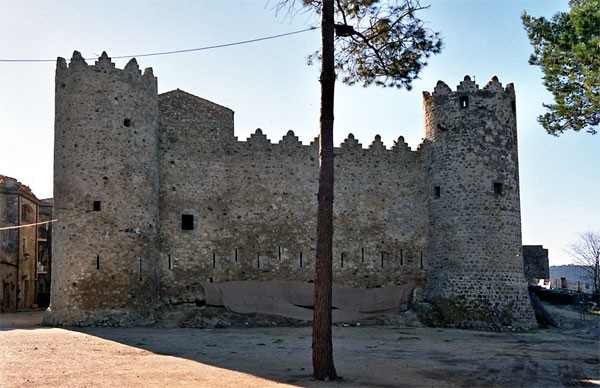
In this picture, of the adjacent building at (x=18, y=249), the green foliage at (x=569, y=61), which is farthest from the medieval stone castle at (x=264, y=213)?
the adjacent building at (x=18, y=249)

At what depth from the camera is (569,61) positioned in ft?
62.9

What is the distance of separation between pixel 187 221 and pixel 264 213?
2674 millimetres

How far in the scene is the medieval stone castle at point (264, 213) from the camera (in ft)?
72.4

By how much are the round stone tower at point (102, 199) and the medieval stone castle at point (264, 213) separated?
1.5 inches

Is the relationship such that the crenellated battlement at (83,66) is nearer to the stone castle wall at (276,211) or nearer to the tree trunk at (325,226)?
the stone castle wall at (276,211)

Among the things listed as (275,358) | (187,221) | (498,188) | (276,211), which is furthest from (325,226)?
(498,188)

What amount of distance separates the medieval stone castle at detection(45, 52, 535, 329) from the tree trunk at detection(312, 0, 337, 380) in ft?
33.8

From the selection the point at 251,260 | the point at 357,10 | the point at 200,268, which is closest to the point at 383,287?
the point at 251,260

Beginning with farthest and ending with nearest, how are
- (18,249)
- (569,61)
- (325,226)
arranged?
(18,249) < (569,61) < (325,226)

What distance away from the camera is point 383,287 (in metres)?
26.2

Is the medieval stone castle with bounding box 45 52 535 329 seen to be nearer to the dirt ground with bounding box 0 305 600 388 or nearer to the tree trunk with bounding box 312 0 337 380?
the dirt ground with bounding box 0 305 600 388

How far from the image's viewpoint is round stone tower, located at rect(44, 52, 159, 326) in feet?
70.6

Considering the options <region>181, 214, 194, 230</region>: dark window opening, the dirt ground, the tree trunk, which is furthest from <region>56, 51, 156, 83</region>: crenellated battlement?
the tree trunk

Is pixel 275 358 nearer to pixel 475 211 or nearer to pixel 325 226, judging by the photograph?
pixel 325 226
